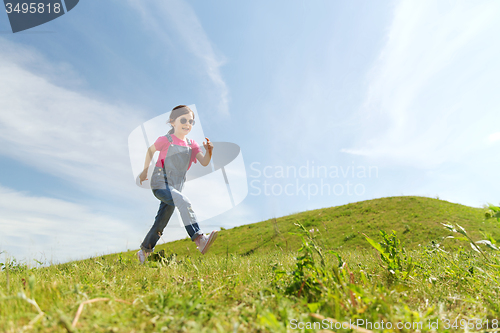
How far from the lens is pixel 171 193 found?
536 centimetres

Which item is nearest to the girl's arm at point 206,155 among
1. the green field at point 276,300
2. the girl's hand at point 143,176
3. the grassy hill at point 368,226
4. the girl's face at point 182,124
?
the girl's face at point 182,124

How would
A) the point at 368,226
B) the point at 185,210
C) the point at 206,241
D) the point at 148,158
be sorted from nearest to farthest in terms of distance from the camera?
the point at 206,241, the point at 185,210, the point at 148,158, the point at 368,226

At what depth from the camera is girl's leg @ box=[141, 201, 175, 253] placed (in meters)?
5.61

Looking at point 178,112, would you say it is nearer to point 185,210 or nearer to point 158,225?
point 185,210

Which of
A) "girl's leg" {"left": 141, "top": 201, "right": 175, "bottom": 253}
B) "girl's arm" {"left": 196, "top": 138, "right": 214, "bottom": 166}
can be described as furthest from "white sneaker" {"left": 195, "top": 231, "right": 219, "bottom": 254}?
"girl's arm" {"left": 196, "top": 138, "right": 214, "bottom": 166}

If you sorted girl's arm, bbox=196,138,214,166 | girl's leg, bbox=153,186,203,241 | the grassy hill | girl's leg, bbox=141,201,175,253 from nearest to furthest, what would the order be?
girl's leg, bbox=153,186,203,241 < girl's leg, bbox=141,201,175,253 < girl's arm, bbox=196,138,214,166 < the grassy hill

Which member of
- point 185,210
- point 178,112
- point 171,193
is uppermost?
point 178,112

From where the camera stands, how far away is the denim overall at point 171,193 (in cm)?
515

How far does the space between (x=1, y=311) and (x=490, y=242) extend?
4123 millimetres

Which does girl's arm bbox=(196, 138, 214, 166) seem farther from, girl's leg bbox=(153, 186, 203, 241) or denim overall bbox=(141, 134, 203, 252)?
girl's leg bbox=(153, 186, 203, 241)

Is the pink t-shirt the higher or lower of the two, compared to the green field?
higher

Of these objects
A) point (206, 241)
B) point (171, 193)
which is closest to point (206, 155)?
point (171, 193)

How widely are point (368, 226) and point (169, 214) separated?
15499mm

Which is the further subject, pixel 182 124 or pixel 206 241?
pixel 182 124
